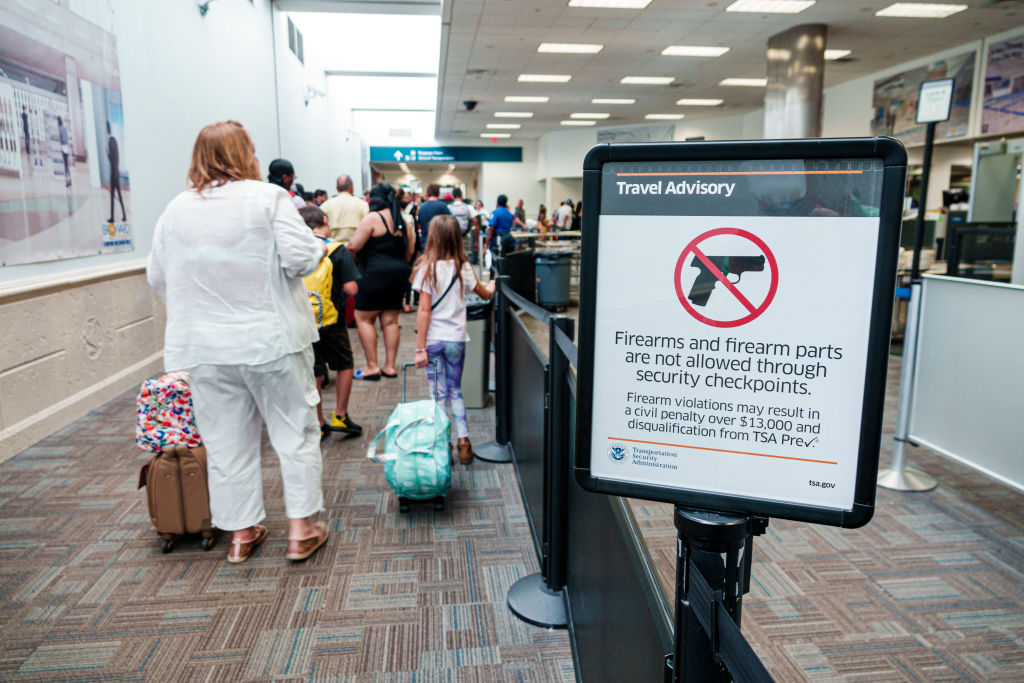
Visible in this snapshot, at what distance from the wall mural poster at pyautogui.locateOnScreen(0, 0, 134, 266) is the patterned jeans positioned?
8.29ft

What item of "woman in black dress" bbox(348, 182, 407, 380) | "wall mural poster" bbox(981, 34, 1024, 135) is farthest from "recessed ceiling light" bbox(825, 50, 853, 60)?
"woman in black dress" bbox(348, 182, 407, 380)

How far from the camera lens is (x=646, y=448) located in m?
0.84

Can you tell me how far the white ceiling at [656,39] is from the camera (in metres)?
8.41

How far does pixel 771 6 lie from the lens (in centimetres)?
828

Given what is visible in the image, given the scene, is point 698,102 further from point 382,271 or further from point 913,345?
point 913,345

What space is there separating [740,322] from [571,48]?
10832 mm

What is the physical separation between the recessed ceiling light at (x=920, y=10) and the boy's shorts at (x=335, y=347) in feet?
25.8

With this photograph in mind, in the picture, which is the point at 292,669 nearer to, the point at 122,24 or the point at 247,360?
the point at 247,360

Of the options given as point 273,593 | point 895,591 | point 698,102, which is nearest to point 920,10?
point 698,102

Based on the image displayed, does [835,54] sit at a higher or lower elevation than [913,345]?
higher

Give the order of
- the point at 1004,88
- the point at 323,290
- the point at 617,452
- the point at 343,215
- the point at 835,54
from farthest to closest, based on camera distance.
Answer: the point at 835,54, the point at 1004,88, the point at 343,215, the point at 323,290, the point at 617,452

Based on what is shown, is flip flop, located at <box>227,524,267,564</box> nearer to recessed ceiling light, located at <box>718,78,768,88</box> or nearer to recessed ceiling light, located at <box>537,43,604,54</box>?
recessed ceiling light, located at <box>537,43,604,54</box>

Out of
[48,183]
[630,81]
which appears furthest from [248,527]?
[630,81]

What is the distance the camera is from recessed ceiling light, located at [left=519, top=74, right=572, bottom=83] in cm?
1288
